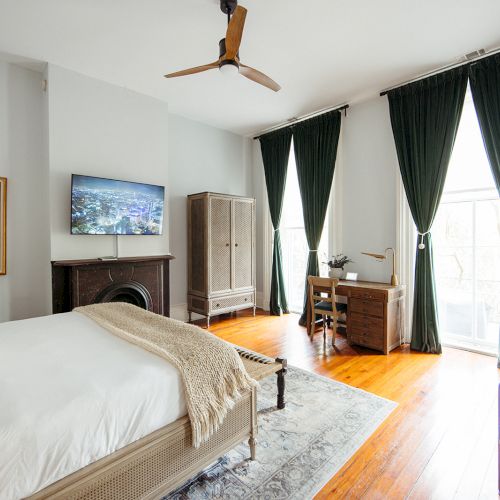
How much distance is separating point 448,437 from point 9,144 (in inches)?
184

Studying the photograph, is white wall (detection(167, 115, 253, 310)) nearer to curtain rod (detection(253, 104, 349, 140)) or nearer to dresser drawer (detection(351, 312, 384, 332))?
curtain rod (detection(253, 104, 349, 140))

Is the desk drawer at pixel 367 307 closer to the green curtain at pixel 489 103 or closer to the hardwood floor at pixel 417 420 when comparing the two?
the hardwood floor at pixel 417 420

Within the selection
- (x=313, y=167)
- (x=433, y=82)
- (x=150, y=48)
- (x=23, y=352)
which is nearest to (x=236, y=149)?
(x=313, y=167)

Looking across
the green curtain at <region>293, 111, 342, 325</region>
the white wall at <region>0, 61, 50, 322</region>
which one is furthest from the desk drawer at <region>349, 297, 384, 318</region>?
the white wall at <region>0, 61, 50, 322</region>

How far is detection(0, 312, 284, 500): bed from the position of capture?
1066mm

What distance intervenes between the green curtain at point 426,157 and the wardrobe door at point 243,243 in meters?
2.27

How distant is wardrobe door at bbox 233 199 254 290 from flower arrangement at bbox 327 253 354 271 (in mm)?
1305

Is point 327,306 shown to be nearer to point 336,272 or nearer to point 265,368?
point 336,272

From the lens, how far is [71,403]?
1.19 meters

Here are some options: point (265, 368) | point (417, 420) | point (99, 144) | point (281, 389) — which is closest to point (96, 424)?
point (265, 368)

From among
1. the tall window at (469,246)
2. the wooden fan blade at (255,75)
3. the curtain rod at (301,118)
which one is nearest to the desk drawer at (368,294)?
the tall window at (469,246)

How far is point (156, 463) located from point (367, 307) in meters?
2.81

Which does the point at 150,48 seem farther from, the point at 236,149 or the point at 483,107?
the point at 483,107

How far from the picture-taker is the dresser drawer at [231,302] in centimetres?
Answer: 452
